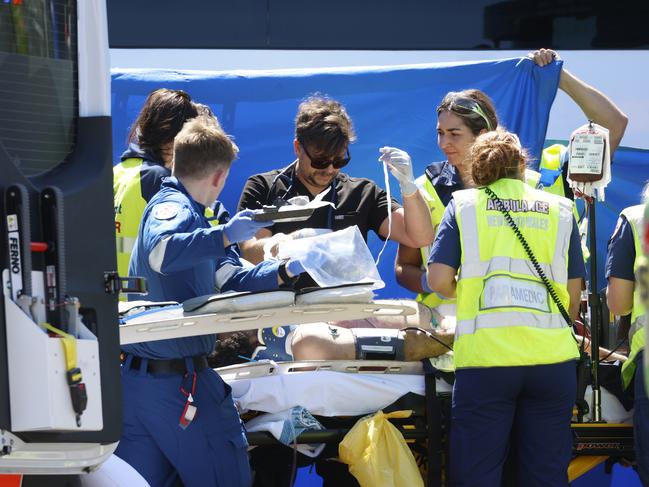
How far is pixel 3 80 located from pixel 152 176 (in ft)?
7.75

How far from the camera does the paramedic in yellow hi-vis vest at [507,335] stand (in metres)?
4.30

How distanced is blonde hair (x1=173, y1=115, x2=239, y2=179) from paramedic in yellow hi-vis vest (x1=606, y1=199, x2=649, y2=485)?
5.56 feet

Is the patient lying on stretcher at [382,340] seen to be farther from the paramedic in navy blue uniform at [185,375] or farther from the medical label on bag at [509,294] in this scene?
the paramedic in navy blue uniform at [185,375]

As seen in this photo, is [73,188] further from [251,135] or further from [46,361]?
[251,135]

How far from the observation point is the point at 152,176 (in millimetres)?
4719

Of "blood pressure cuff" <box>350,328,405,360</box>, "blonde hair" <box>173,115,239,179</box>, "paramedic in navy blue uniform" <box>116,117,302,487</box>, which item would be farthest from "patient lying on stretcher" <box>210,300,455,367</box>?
"blonde hair" <box>173,115,239,179</box>

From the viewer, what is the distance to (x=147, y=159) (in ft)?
15.7

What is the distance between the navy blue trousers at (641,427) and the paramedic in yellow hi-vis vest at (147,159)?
208cm

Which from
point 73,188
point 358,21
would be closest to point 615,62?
point 358,21

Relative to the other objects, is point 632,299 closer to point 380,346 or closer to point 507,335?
point 507,335

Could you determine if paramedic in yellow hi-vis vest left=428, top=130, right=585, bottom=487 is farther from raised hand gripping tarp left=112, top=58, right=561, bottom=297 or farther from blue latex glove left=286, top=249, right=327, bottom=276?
raised hand gripping tarp left=112, top=58, right=561, bottom=297

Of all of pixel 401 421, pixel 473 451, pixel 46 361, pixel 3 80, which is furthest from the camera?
pixel 401 421

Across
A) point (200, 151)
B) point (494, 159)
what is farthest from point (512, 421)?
point (200, 151)

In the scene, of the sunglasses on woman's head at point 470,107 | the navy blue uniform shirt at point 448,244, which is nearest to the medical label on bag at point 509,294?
the navy blue uniform shirt at point 448,244
